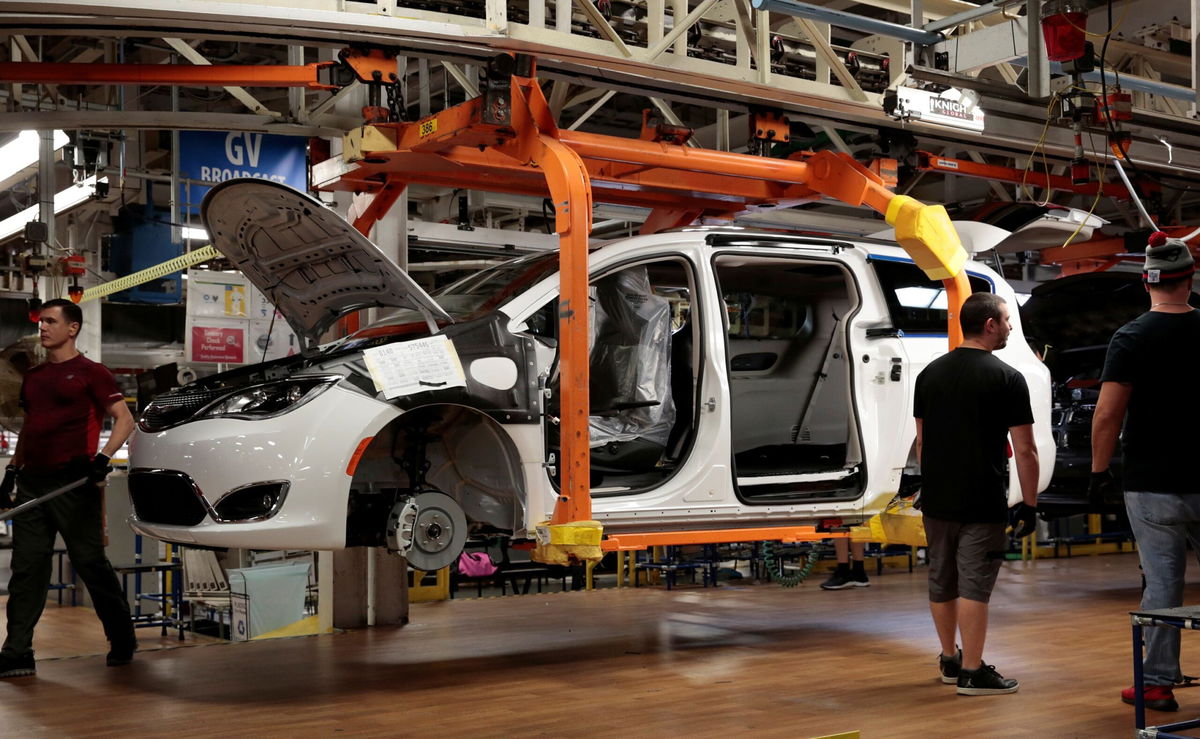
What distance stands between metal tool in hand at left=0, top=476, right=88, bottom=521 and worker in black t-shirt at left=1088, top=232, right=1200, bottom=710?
4615mm

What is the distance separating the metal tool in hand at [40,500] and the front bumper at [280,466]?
0.99 metres

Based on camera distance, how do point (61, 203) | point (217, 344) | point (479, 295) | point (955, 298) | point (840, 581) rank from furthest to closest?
point (61, 203), point (840, 581), point (217, 344), point (955, 298), point (479, 295)

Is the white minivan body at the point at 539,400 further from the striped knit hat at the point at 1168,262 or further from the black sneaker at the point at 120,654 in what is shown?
the striped knit hat at the point at 1168,262

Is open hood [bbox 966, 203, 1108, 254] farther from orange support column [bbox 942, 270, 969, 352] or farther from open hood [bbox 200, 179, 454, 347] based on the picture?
open hood [bbox 200, 179, 454, 347]

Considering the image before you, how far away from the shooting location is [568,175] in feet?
18.4

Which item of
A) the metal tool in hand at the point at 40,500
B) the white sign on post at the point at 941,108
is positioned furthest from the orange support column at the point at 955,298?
the metal tool in hand at the point at 40,500

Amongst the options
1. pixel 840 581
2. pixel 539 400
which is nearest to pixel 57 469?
pixel 539 400

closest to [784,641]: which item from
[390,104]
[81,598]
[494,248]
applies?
[390,104]

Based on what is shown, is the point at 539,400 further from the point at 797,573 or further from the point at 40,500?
the point at 797,573

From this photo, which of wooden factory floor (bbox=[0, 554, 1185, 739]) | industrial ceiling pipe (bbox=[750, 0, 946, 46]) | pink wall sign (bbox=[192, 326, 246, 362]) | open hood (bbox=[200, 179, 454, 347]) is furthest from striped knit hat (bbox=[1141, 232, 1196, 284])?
pink wall sign (bbox=[192, 326, 246, 362])

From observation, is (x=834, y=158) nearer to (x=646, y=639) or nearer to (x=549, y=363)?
(x=549, y=363)

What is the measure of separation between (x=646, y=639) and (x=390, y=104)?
3.34 metres

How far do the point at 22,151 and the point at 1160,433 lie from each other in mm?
10142

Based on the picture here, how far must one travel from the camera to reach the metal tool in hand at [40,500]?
5.76 meters
